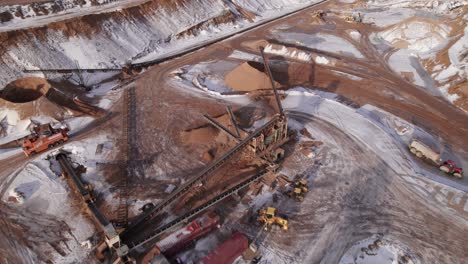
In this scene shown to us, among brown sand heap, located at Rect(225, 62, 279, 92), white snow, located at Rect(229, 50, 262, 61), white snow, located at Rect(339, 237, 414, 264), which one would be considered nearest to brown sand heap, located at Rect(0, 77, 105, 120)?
brown sand heap, located at Rect(225, 62, 279, 92)

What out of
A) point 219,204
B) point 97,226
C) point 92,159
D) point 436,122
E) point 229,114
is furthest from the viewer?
point 436,122

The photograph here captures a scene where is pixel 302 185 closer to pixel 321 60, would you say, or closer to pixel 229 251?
pixel 229 251

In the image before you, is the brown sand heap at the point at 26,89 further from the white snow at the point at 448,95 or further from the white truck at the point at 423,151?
the white snow at the point at 448,95

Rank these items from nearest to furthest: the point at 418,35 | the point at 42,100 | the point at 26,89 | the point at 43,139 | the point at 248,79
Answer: the point at 43,139
the point at 42,100
the point at 26,89
the point at 248,79
the point at 418,35

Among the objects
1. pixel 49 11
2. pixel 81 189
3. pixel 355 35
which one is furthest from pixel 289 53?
pixel 49 11

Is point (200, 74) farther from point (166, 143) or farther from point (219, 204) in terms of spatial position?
point (219, 204)

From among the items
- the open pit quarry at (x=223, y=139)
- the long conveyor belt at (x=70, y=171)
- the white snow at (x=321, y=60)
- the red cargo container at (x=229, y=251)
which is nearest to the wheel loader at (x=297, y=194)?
the open pit quarry at (x=223, y=139)

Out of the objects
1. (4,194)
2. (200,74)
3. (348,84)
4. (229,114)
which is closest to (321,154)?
(229,114)
